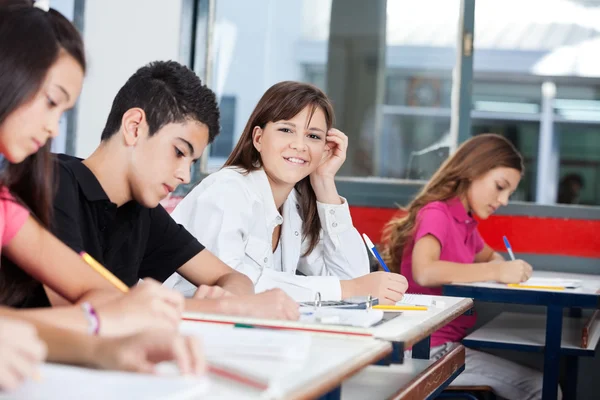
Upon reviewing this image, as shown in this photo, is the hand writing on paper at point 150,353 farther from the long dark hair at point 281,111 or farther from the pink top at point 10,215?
the long dark hair at point 281,111

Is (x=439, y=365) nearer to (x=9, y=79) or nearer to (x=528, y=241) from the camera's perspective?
(x=9, y=79)

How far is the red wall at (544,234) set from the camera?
3.90 meters

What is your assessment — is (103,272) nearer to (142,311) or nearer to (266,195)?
(142,311)

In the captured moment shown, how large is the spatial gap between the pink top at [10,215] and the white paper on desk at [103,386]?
0.65 m

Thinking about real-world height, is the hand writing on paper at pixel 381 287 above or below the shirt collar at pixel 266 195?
below

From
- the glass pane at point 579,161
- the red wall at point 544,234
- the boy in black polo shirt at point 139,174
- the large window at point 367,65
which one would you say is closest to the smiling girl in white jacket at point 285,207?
the boy in black polo shirt at point 139,174

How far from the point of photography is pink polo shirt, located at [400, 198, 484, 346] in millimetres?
3024

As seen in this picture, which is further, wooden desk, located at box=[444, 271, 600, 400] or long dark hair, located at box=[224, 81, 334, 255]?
wooden desk, located at box=[444, 271, 600, 400]

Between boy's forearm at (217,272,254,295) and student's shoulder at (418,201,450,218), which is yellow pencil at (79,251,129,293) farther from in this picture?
student's shoulder at (418,201,450,218)

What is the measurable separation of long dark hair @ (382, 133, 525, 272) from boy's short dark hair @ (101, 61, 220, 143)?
1.43 metres

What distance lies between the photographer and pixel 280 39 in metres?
4.62

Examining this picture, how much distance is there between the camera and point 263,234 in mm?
2352

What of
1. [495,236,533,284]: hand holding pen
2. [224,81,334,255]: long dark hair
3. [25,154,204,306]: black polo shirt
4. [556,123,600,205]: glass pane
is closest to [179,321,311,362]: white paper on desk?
[25,154,204,306]: black polo shirt

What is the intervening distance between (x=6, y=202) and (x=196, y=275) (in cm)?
61
